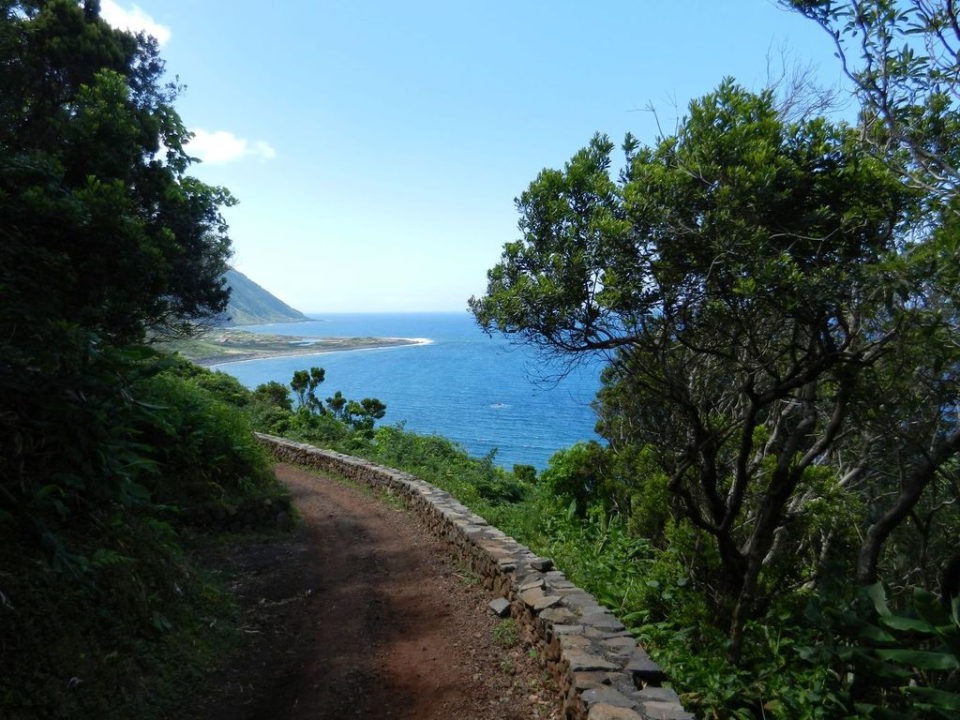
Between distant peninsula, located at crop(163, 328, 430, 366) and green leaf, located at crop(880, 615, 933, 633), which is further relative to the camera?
distant peninsula, located at crop(163, 328, 430, 366)

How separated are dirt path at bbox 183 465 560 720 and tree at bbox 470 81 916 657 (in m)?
2.24

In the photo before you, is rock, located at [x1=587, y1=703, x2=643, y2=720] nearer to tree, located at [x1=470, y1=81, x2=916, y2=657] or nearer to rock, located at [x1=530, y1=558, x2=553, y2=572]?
tree, located at [x1=470, y1=81, x2=916, y2=657]

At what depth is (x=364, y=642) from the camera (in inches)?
219

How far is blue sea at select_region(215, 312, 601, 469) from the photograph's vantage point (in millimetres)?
47844

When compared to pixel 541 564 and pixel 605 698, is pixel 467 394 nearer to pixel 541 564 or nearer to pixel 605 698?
pixel 541 564

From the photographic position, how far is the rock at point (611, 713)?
3.62 m

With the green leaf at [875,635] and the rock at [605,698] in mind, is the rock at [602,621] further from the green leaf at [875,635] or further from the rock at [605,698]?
the green leaf at [875,635]

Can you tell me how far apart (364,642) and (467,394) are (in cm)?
6565

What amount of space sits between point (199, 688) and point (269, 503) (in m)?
5.01

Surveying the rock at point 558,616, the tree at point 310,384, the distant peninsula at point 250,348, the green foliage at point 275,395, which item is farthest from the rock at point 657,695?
the distant peninsula at point 250,348

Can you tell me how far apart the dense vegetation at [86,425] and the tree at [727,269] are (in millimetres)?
3579

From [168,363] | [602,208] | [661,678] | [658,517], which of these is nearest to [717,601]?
[661,678]

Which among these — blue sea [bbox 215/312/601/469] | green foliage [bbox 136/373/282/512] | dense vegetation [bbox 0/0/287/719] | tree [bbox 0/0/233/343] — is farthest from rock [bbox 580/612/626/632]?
blue sea [bbox 215/312/601/469]

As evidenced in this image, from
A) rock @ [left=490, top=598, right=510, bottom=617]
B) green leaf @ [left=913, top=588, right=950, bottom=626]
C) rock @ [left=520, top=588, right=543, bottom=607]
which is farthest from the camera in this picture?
rock @ [left=490, top=598, right=510, bottom=617]
